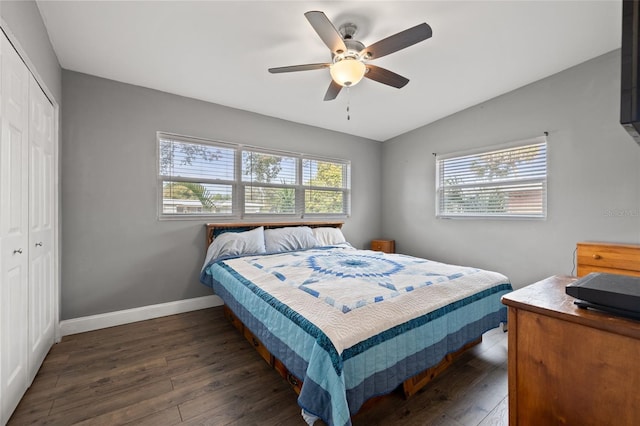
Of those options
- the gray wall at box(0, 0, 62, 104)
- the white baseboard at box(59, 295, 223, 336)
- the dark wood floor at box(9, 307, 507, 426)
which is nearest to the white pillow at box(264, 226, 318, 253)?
the white baseboard at box(59, 295, 223, 336)

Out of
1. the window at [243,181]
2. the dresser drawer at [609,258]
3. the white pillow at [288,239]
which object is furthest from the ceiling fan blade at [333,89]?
the dresser drawer at [609,258]

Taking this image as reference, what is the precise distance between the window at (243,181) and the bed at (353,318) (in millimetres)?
959

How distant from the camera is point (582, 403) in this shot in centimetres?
78

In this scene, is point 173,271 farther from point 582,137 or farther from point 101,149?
point 582,137

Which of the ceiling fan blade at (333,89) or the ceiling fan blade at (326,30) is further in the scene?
the ceiling fan blade at (333,89)

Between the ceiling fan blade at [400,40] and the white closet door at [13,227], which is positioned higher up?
the ceiling fan blade at [400,40]

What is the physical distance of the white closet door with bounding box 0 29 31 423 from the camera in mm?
1415

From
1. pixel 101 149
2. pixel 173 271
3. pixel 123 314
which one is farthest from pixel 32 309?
pixel 101 149

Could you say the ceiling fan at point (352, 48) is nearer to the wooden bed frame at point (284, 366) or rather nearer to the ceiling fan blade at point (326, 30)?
the ceiling fan blade at point (326, 30)

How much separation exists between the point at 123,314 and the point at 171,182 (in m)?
1.46

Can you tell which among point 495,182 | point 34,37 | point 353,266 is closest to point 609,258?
point 495,182

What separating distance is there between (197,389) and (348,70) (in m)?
2.46

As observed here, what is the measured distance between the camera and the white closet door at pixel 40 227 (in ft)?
5.94

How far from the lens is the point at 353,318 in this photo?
1.40 meters
